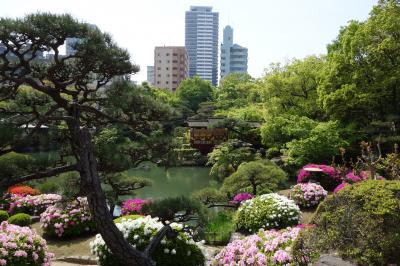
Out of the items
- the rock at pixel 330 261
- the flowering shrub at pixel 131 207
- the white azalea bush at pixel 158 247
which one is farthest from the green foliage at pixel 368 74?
the rock at pixel 330 261

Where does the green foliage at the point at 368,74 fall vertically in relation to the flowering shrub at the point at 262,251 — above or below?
above

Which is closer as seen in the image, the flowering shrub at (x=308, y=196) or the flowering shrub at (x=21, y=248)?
the flowering shrub at (x=21, y=248)

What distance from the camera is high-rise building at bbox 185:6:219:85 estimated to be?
5359 inches

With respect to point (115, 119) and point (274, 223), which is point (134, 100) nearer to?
point (115, 119)

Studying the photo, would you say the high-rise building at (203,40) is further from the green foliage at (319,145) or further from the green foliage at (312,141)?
the green foliage at (319,145)

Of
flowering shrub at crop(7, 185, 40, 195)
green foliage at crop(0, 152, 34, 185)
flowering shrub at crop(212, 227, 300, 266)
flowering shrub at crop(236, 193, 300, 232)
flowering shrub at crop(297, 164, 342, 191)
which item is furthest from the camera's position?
flowering shrub at crop(297, 164, 342, 191)

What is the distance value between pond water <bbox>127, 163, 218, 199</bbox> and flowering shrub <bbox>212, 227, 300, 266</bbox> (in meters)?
10.3

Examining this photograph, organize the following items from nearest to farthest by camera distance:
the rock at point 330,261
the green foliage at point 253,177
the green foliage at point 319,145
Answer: the rock at point 330,261 < the green foliage at point 253,177 < the green foliage at point 319,145

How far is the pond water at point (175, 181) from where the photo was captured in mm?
17573

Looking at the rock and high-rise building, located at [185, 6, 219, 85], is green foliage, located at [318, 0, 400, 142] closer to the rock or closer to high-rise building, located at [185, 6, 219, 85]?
the rock

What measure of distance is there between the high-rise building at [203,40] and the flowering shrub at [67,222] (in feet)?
418

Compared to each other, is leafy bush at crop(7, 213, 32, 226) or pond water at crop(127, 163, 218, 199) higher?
leafy bush at crop(7, 213, 32, 226)

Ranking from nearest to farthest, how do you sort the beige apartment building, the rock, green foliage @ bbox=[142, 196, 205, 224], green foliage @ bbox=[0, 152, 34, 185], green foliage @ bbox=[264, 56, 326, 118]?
1. the rock
2. green foliage @ bbox=[0, 152, 34, 185]
3. green foliage @ bbox=[142, 196, 205, 224]
4. green foliage @ bbox=[264, 56, 326, 118]
5. the beige apartment building

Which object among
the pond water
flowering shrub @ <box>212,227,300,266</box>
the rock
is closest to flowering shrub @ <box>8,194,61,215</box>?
the pond water
